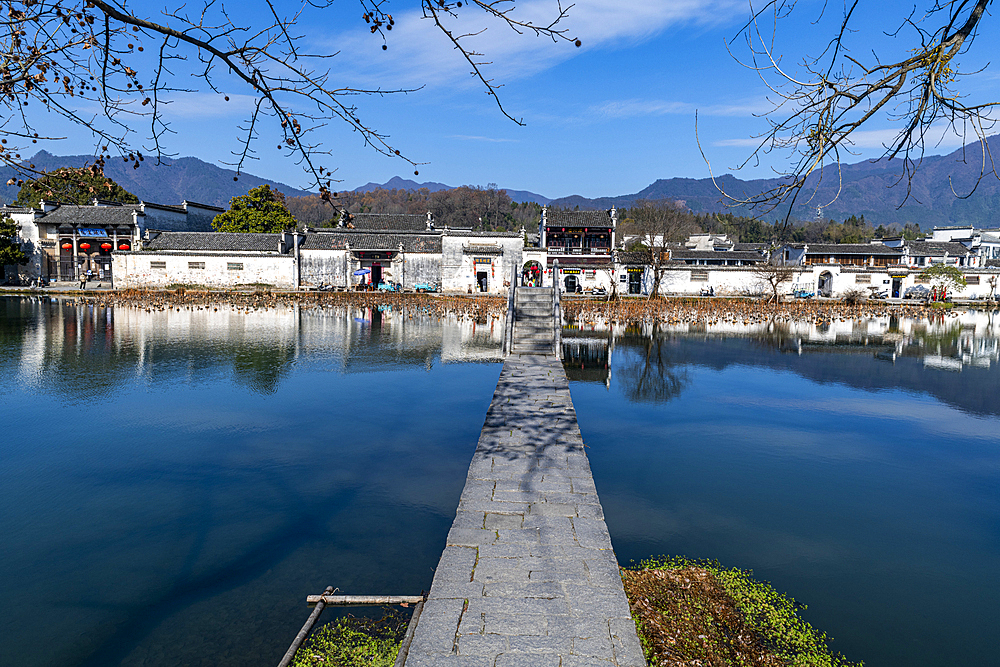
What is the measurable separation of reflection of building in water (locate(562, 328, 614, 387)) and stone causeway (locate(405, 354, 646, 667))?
7640mm

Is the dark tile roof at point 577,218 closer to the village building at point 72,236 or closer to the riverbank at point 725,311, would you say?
the riverbank at point 725,311

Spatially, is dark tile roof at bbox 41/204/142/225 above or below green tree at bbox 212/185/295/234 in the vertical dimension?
below

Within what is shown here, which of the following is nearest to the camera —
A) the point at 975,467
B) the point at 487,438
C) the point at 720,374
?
the point at 487,438

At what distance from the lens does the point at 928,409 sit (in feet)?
39.5

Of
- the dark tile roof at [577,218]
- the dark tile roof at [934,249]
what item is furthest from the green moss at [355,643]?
the dark tile roof at [934,249]

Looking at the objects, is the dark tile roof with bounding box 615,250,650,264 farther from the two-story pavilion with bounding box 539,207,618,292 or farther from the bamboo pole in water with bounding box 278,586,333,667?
the bamboo pole in water with bounding box 278,586,333,667

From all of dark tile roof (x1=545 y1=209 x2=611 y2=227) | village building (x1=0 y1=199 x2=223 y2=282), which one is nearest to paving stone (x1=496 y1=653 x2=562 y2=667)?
dark tile roof (x1=545 y1=209 x2=611 y2=227)

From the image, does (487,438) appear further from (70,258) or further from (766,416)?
(70,258)

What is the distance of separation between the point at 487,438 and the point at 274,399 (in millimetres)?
5941

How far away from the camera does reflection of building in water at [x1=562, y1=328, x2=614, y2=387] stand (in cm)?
1493

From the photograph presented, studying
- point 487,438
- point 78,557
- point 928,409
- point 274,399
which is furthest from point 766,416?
point 78,557

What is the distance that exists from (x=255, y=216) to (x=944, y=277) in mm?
62567

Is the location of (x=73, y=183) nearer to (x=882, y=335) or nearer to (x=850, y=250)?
(x=882, y=335)

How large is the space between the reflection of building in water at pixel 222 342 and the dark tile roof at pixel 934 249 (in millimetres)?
46384
